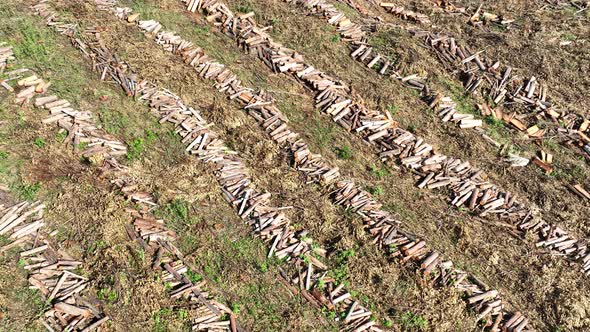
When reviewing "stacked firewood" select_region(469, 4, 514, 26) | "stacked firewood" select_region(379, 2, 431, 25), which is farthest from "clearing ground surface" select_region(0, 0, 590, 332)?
"stacked firewood" select_region(469, 4, 514, 26)

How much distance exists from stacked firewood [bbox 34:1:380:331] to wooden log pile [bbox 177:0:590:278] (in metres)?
0.82

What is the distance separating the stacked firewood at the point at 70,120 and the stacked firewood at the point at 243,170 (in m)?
1.31

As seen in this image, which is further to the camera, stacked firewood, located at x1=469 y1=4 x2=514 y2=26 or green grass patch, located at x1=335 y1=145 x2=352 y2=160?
stacked firewood, located at x1=469 y1=4 x2=514 y2=26

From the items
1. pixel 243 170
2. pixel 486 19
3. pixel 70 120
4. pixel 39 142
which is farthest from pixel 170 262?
pixel 486 19

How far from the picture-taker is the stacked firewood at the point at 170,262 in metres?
8.93

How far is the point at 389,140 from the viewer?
12.8 m

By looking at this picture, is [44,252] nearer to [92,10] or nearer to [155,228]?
[155,228]

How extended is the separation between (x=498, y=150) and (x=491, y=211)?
2.31 m

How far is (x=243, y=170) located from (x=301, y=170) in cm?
137

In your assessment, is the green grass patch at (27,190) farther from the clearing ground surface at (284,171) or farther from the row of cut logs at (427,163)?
the row of cut logs at (427,163)

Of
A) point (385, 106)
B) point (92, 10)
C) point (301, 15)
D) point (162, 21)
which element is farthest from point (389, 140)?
point (92, 10)

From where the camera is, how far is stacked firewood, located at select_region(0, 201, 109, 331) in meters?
8.40

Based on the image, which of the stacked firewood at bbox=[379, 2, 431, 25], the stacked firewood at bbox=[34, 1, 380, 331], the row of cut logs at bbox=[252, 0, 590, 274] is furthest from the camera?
the stacked firewood at bbox=[379, 2, 431, 25]

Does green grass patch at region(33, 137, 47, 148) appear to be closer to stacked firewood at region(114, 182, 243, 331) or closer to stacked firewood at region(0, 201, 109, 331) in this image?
stacked firewood at region(0, 201, 109, 331)
